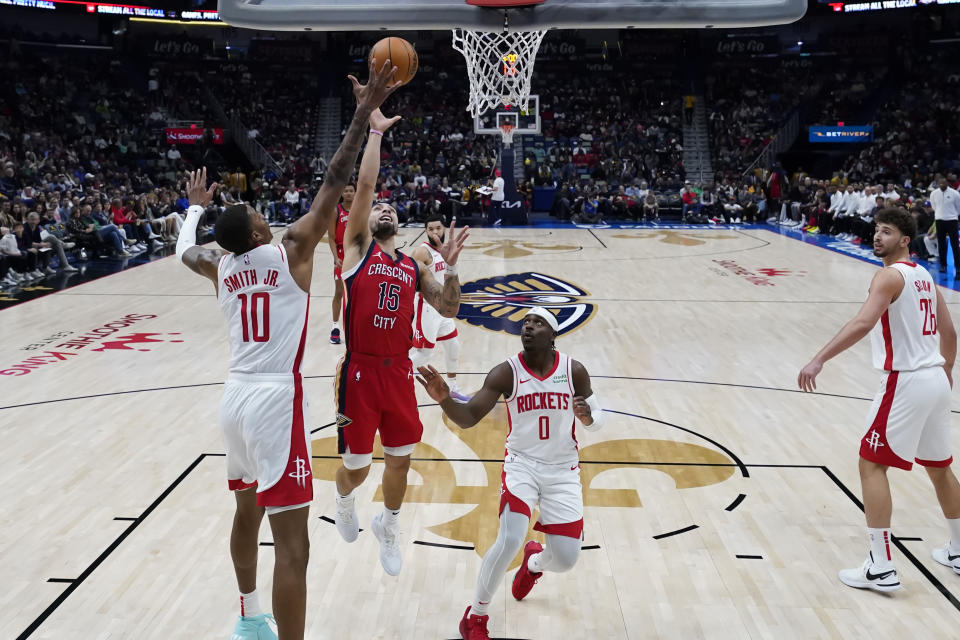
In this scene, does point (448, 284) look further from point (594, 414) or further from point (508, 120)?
point (508, 120)

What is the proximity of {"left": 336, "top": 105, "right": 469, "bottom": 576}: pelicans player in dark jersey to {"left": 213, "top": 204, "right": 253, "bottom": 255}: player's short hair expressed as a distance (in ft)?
3.31

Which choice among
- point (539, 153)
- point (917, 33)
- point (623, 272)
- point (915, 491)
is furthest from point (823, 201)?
point (915, 491)

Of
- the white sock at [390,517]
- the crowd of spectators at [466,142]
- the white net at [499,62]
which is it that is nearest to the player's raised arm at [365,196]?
the white sock at [390,517]

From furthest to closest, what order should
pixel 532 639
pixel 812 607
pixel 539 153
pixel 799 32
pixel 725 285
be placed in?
1. pixel 799 32
2. pixel 539 153
3. pixel 725 285
4. pixel 812 607
5. pixel 532 639

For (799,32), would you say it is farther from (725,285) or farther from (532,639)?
(532,639)

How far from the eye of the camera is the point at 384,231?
4.73 metres

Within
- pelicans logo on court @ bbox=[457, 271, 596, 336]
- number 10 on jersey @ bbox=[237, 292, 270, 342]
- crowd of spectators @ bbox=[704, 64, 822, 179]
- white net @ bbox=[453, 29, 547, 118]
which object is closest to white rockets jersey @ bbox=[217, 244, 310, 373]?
number 10 on jersey @ bbox=[237, 292, 270, 342]

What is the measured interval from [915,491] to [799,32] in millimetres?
34037

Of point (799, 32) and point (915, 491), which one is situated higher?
point (799, 32)

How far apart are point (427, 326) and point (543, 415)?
3495mm

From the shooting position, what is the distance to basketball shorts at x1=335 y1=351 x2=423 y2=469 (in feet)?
14.7

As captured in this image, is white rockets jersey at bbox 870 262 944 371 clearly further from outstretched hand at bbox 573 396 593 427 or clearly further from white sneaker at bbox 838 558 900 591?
outstretched hand at bbox 573 396 593 427

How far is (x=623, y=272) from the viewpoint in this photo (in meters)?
15.1

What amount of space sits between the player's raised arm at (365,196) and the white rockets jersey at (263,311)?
961mm
